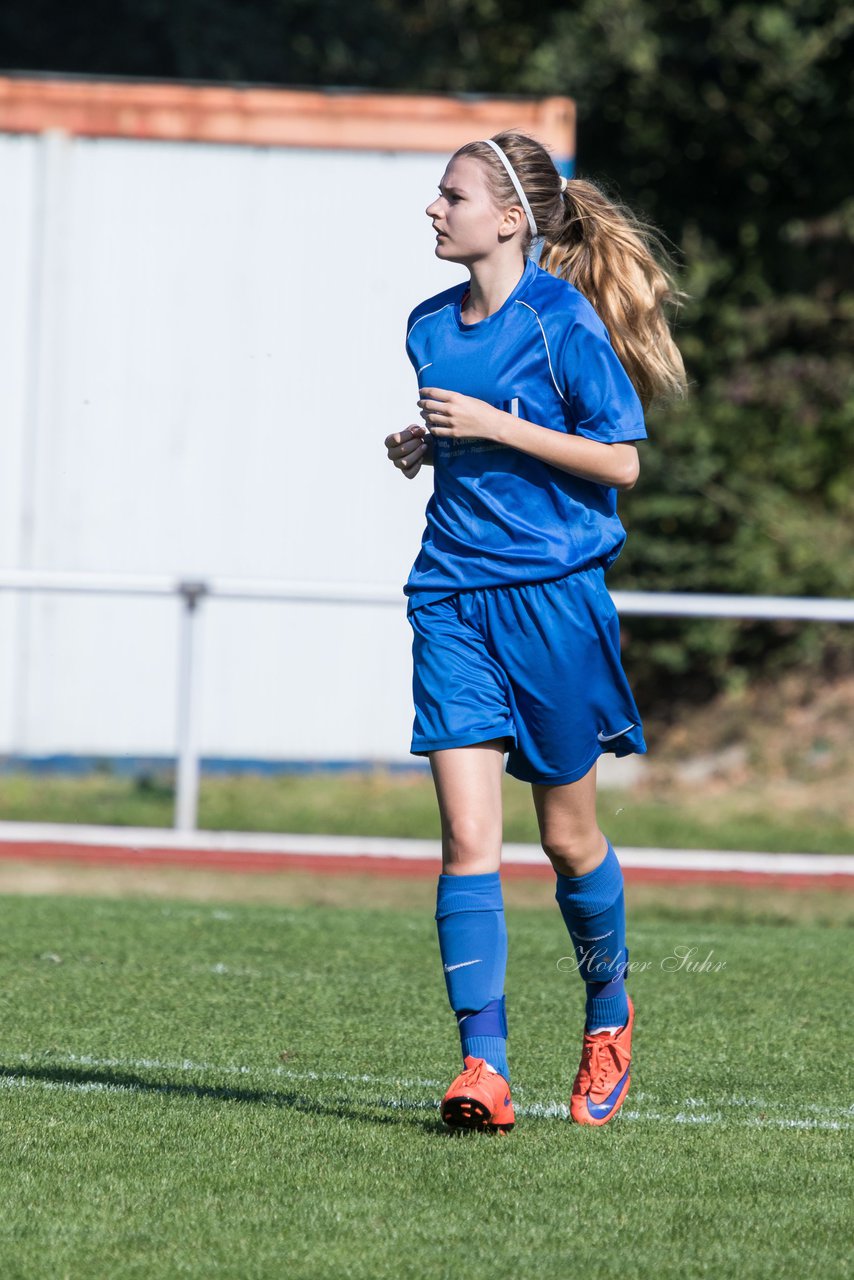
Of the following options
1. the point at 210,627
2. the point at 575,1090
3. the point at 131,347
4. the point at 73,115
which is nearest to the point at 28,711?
the point at 210,627

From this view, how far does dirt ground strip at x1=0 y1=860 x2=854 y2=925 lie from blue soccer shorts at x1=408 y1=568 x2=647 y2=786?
13.8ft

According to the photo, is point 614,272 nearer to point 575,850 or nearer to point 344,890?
point 575,850

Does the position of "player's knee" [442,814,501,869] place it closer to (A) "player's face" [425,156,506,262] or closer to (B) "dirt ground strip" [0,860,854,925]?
(A) "player's face" [425,156,506,262]

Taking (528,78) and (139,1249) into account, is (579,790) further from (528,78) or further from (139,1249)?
(528,78)

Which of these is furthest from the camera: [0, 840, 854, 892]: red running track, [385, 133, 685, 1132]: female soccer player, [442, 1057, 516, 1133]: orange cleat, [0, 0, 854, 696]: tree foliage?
[0, 0, 854, 696]: tree foliage

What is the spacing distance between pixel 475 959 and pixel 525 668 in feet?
1.90

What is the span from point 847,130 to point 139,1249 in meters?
13.9

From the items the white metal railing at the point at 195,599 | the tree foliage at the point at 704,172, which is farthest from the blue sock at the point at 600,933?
the tree foliage at the point at 704,172

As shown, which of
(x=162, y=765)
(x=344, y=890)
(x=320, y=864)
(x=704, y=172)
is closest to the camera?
(x=344, y=890)

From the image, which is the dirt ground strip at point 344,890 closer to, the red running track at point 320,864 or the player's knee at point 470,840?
the red running track at point 320,864

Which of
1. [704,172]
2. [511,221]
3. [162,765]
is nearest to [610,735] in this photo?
[511,221]

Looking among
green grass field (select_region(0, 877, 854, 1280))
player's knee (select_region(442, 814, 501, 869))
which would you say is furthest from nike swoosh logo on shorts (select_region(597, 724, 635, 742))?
green grass field (select_region(0, 877, 854, 1280))

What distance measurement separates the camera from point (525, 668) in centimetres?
367

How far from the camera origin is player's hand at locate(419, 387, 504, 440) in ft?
11.6
